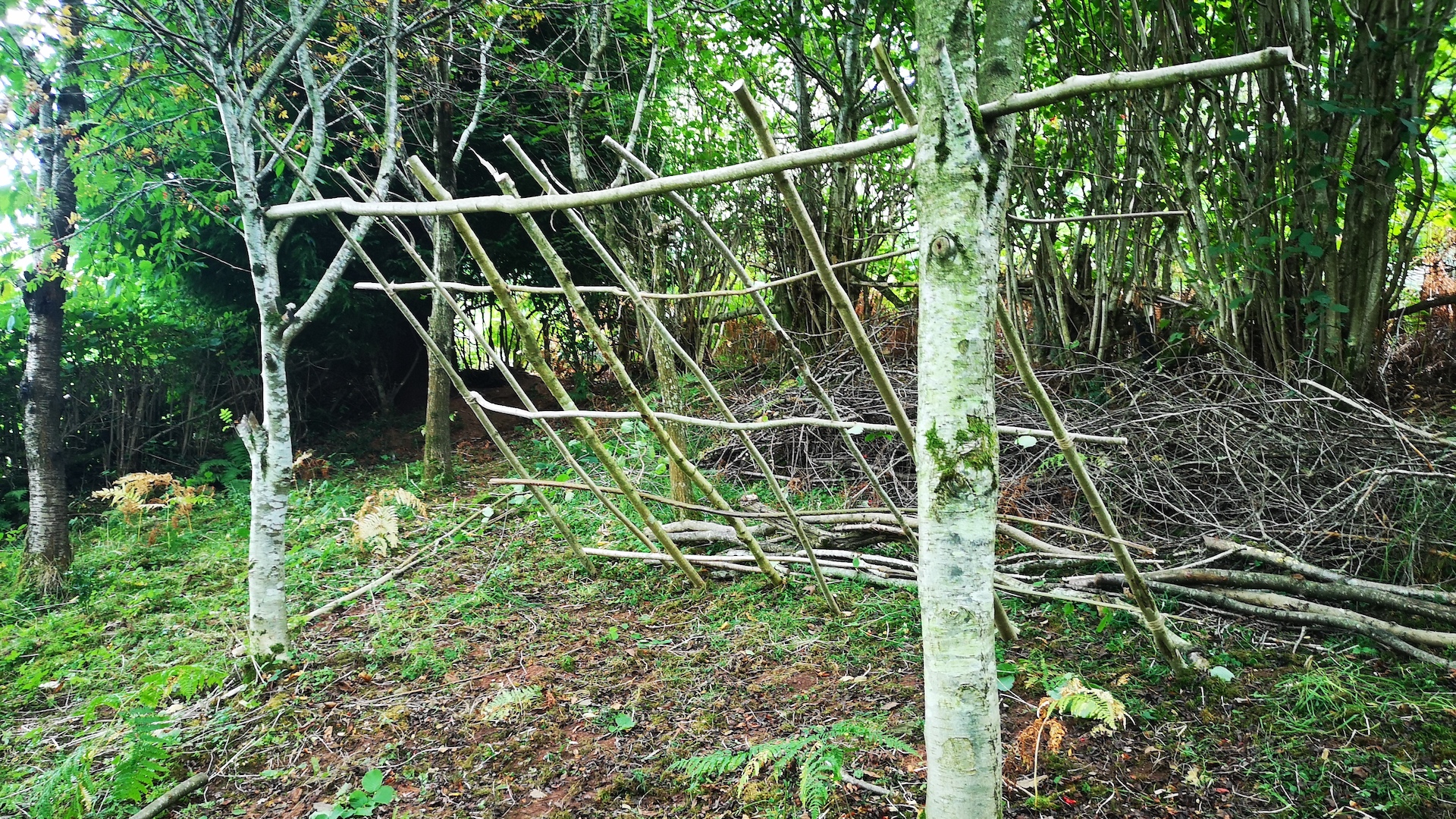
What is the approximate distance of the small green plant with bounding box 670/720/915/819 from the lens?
6.37 ft

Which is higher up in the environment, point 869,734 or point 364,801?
point 869,734

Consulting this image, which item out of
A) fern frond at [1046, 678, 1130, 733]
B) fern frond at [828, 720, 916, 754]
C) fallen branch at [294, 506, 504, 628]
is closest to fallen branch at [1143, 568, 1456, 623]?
fern frond at [1046, 678, 1130, 733]

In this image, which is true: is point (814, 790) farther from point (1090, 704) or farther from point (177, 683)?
point (177, 683)

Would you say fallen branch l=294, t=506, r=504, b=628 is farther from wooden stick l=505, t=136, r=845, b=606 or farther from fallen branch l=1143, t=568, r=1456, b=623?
fallen branch l=1143, t=568, r=1456, b=623

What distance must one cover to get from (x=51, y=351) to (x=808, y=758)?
591 centimetres

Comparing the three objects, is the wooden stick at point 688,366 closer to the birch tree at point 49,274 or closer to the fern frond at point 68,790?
the fern frond at point 68,790

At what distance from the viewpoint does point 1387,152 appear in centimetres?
347

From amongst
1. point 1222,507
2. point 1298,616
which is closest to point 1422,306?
point 1222,507

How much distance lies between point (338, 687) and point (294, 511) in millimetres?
3593

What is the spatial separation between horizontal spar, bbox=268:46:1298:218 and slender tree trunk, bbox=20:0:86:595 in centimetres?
435

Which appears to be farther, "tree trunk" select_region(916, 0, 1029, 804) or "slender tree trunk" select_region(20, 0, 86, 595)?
"slender tree trunk" select_region(20, 0, 86, 595)

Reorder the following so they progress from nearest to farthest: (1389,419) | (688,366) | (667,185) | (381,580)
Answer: (667,185) < (688,366) < (1389,419) < (381,580)

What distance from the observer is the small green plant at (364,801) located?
221cm

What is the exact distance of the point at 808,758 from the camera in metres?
2.03
